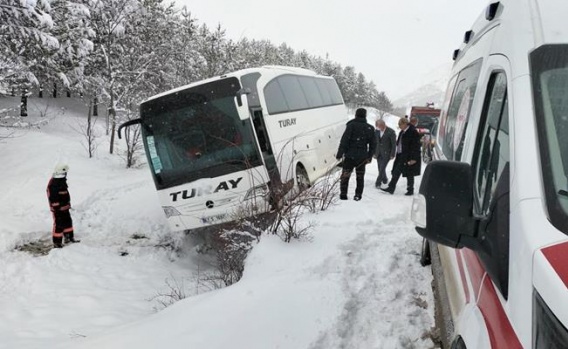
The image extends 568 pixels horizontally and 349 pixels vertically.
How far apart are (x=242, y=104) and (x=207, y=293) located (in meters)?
3.81

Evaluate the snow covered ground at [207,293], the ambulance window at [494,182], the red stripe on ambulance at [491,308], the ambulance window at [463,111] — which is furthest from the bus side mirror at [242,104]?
the red stripe on ambulance at [491,308]

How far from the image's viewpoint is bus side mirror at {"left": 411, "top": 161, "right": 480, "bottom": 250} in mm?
1652

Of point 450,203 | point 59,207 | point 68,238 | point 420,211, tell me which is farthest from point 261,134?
point 450,203

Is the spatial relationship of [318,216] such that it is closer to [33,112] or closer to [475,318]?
[475,318]

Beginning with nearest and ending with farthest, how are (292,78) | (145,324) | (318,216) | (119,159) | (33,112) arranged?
(145,324), (318,216), (292,78), (119,159), (33,112)

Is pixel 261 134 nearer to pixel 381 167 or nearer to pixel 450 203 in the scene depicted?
pixel 381 167

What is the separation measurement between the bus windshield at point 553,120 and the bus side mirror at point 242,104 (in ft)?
20.0

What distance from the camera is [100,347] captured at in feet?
13.0

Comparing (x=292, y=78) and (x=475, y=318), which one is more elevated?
(x=292, y=78)

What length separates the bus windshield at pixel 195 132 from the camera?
7676mm

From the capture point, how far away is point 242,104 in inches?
299

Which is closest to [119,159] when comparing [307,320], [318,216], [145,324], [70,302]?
[70,302]

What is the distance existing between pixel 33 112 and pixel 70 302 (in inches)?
1011

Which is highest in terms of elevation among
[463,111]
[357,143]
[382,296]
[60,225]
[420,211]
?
[463,111]
